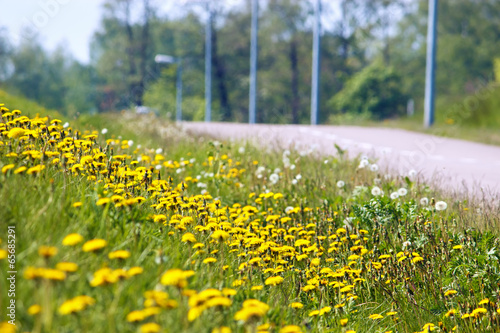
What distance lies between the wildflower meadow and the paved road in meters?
1.31

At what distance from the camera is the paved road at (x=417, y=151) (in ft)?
24.3

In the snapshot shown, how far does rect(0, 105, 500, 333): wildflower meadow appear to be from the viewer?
2.15 metres

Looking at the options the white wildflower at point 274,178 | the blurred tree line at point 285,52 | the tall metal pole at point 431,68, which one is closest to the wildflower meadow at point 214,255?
the white wildflower at point 274,178

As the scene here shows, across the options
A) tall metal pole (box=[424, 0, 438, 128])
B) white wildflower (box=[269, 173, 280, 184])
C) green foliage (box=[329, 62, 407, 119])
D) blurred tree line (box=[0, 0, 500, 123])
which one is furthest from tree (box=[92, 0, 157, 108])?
white wildflower (box=[269, 173, 280, 184])

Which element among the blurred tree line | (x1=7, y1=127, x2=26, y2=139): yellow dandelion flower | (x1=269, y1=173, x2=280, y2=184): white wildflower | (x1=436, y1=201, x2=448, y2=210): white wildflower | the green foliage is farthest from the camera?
the blurred tree line

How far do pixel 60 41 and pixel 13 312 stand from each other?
315 ft

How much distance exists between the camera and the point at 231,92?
53.8 m

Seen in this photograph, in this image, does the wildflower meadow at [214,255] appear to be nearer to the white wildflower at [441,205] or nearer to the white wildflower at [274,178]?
the white wildflower at [441,205]

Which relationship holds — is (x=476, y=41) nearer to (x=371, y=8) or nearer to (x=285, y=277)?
(x=371, y=8)

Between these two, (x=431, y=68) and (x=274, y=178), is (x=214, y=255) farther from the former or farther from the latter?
(x=431, y=68)

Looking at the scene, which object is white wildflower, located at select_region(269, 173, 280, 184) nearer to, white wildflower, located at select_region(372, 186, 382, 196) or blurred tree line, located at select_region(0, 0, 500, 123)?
white wildflower, located at select_region(372, 186, 382, 196)

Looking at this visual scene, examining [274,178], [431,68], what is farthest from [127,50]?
[274,178]

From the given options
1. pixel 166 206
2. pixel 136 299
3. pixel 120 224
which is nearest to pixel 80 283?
pixel 136 299

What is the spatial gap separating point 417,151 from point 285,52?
4003 centimetres
